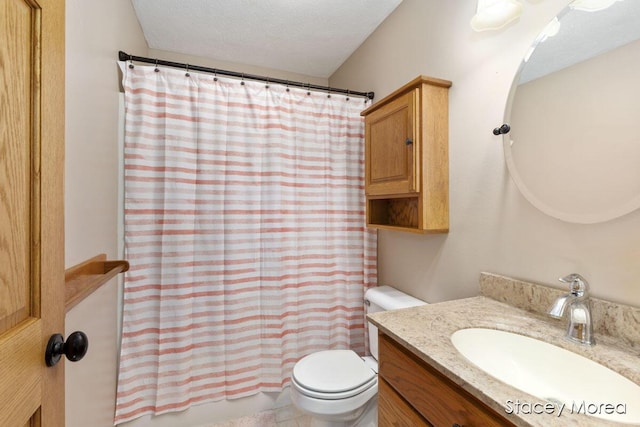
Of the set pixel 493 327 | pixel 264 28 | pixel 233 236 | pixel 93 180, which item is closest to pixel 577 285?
pixel 493 327

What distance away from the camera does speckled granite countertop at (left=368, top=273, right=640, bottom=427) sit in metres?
0.54

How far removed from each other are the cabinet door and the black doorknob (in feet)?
4.06

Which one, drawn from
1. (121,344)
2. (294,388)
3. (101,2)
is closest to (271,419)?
(294,388)

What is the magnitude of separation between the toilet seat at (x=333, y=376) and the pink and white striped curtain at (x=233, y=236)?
1.21ft

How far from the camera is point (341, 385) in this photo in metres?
1.31

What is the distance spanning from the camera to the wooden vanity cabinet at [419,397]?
0.61m

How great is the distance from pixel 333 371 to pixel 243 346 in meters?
0.60

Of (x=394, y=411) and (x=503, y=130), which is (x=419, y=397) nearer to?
(x=394, y=411)

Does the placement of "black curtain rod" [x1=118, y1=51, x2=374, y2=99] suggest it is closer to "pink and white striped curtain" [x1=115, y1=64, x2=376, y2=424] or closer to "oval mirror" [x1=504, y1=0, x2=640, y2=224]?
"pink and white striped curtain" [x1=115, y1=64, x2=376, y2=424]

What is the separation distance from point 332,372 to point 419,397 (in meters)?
0.75

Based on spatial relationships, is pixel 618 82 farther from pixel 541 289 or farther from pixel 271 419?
pixel 271 419

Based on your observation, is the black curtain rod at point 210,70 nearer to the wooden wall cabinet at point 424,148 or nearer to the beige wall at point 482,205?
the beige wall at point 482,205

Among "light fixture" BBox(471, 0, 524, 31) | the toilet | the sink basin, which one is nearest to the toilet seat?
the toilet

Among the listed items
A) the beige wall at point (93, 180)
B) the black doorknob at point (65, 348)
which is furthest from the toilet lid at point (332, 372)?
the black doorknob at point (65, 348)
